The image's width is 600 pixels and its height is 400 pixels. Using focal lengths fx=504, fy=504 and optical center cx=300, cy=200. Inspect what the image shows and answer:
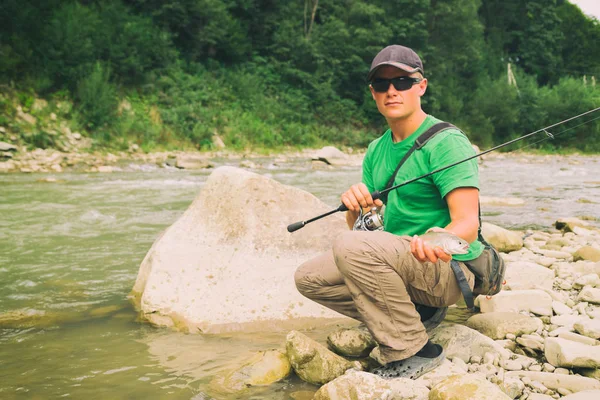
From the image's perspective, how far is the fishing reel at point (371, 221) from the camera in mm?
2830

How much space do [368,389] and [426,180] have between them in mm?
1036

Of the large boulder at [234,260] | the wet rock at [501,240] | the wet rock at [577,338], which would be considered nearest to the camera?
the wet rock at [577,338]

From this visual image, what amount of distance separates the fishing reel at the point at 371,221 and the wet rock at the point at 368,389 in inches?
32.3

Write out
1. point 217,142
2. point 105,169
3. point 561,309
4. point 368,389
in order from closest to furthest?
point 368,389 → point 561,309 → point 105,169 → point 217,142

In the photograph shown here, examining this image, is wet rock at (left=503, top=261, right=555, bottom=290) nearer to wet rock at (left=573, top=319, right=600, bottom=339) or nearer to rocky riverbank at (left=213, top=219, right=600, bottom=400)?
rocky riverbank at (left=213, top=219, right=600, bottom=400)

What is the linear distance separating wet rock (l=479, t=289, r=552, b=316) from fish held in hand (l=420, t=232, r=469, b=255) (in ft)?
5.23

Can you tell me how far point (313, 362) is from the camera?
8.94ft

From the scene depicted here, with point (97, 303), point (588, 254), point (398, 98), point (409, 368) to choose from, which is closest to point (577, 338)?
point (409, 368)

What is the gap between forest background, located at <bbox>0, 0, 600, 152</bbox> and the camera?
1905 centimetres

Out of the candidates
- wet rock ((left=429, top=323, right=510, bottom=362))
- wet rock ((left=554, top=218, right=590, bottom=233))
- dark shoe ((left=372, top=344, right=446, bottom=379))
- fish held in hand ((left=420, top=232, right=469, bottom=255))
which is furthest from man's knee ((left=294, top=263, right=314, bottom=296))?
wet rock ((left=554, top=218, right=590, bottom=233))

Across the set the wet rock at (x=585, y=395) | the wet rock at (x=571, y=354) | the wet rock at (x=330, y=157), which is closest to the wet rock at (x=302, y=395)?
the wet rock at (x=585, y=395)

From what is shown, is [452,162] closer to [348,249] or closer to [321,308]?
[348,249]

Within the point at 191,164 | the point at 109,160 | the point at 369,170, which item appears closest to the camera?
the point at 369,170

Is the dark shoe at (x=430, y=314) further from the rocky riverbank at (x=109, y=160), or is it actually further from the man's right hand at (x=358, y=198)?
the rocky riverbank at (x=109, y=160)
